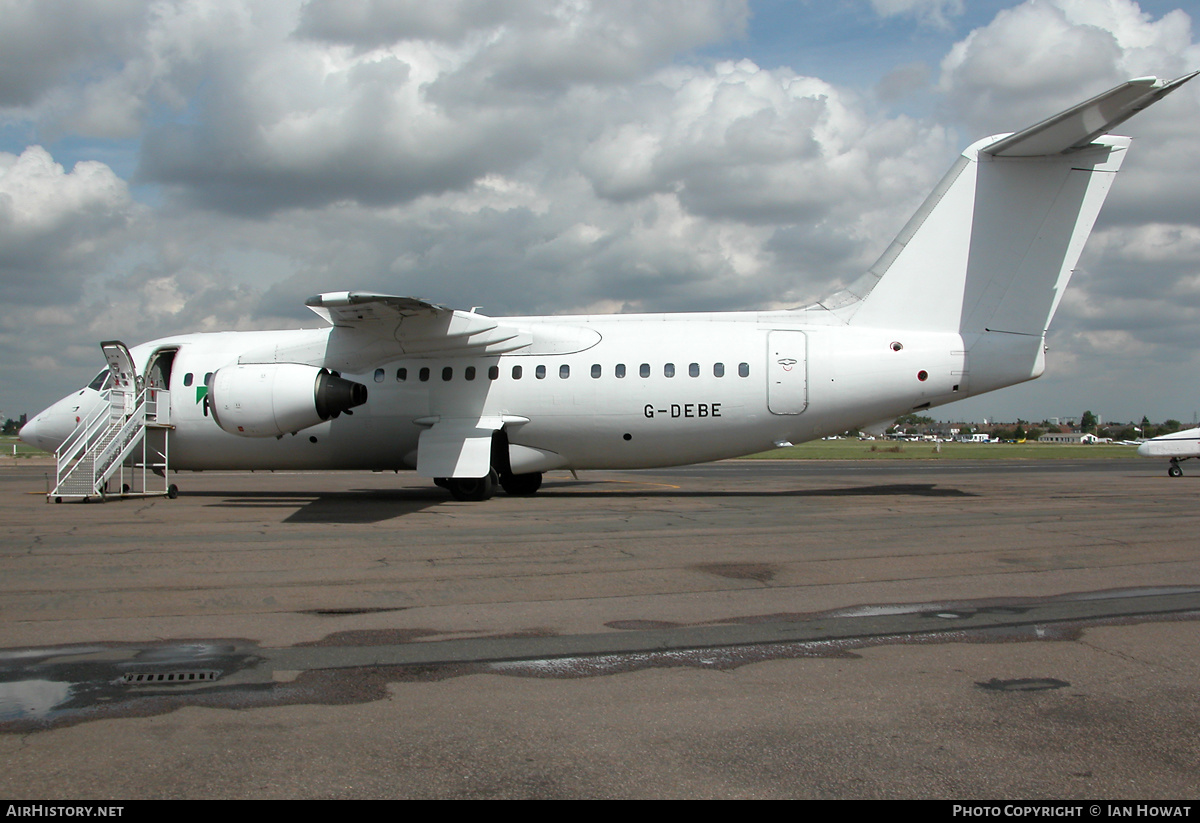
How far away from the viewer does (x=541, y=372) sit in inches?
716

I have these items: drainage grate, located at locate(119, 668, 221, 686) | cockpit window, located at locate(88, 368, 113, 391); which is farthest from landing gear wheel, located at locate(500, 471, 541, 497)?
drainage grate, located at locate(119, 668, 221, 686)

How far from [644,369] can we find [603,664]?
1233 centimetres

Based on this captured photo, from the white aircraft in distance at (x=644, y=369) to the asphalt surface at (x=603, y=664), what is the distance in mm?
5096

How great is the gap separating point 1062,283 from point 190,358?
771 inches

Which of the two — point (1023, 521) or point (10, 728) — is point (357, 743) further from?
point (1023, 521)

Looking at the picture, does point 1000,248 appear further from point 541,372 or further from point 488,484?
point 488,484

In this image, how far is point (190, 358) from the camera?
20.0 meters

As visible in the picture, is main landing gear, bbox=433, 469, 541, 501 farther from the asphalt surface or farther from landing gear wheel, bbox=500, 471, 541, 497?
the asphalt surface

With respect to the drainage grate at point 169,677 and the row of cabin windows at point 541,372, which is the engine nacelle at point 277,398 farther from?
the drainage grate at point 169,677

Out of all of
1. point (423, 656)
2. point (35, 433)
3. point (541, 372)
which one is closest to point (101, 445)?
point (35, 433)

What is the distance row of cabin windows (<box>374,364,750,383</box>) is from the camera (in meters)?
17.4

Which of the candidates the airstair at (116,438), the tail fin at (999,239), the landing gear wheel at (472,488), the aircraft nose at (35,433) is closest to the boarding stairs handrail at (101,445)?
the airstair at (116,438)

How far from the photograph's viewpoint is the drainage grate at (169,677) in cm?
534

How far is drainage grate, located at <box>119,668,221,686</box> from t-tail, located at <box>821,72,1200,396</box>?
14944mm
